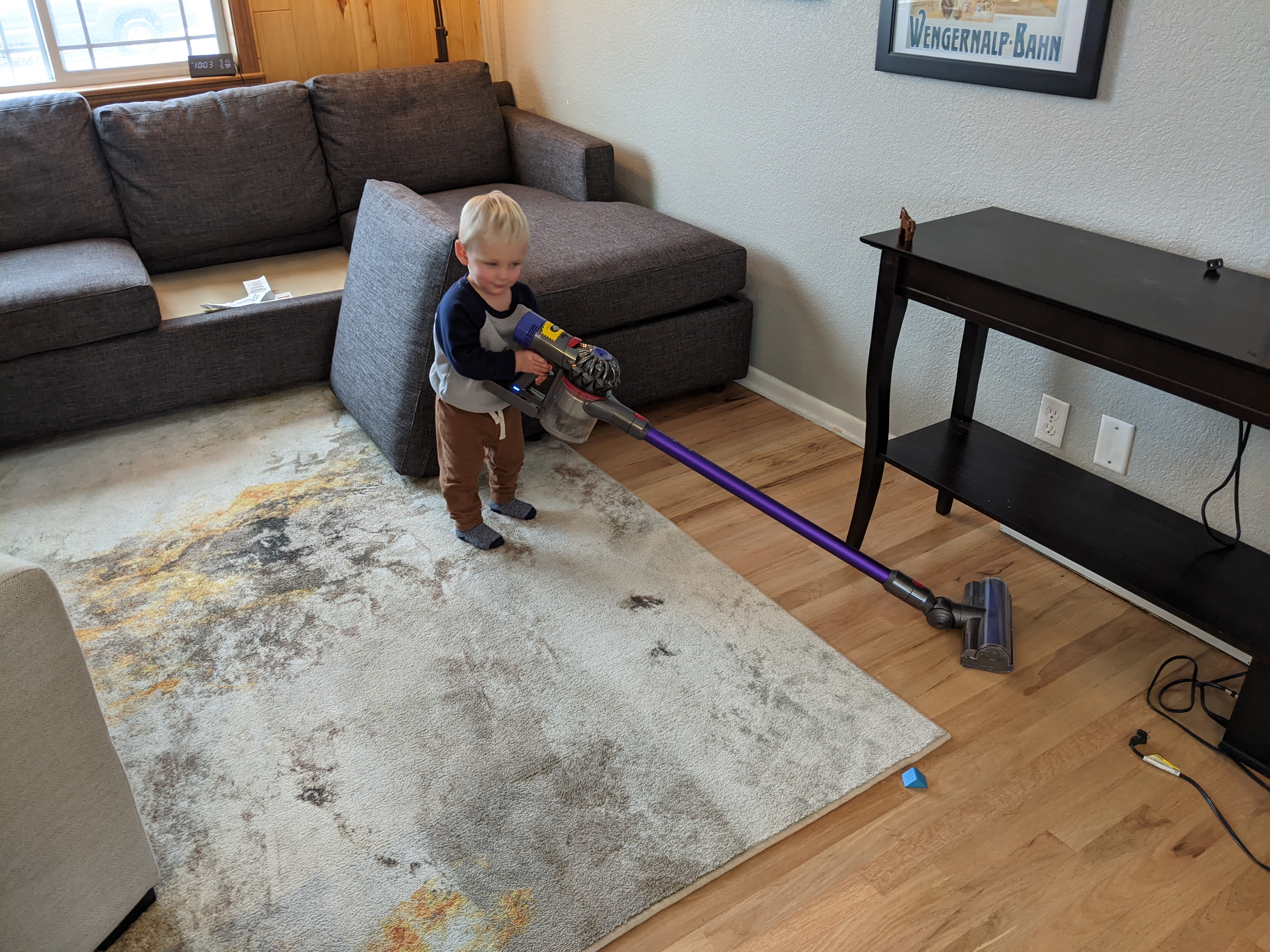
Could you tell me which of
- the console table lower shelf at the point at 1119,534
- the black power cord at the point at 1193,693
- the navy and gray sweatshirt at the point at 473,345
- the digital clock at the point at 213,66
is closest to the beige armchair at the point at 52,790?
the navy and gray sweatshirt at the point at 473,345

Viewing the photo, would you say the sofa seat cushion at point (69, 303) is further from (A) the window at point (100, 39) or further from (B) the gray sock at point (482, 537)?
(B) the gray sock at point (482, 537)

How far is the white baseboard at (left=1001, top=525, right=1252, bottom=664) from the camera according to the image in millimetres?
1930

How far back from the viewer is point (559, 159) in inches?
130

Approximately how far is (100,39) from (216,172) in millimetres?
893

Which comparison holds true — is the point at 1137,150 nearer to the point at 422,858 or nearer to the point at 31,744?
the point at 422,858

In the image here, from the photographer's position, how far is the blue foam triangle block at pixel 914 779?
1.64m

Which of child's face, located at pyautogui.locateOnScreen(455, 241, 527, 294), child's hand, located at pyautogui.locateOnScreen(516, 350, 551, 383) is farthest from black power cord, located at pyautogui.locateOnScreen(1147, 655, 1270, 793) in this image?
child's face, located at pyautogui.locateOnScreen(455, 241, 527, 294)

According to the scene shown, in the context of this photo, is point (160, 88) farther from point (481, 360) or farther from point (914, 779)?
point (914, 779)

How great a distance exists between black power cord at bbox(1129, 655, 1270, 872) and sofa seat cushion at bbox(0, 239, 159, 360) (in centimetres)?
266

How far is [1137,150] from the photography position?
1.84 m

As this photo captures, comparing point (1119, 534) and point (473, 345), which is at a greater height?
point (473, 345)

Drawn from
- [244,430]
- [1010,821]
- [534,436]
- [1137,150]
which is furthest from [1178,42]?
[244,430]

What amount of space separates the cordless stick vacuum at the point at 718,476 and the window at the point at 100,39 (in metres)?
2.54

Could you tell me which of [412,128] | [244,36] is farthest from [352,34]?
[412,128]
